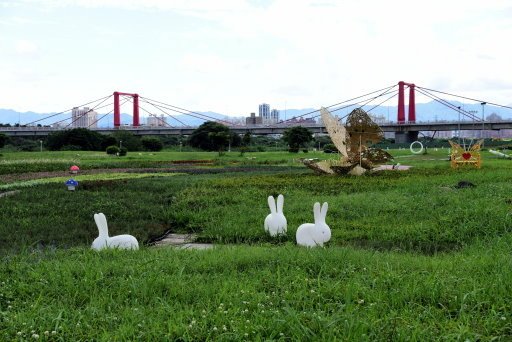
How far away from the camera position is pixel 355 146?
14.1m

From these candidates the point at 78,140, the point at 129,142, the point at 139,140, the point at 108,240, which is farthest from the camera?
the point at 139,140

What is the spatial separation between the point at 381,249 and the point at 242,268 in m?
2.17

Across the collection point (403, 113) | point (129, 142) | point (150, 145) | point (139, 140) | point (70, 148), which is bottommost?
point (70, 148)

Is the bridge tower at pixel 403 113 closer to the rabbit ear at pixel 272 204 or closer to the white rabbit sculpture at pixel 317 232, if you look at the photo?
the rabbit ear at pixel 272 204

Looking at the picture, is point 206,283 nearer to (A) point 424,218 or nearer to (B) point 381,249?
(B) point 381,249

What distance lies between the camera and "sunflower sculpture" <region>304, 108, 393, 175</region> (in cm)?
1398

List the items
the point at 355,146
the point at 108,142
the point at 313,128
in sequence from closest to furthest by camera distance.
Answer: the point at 355,146 < the point at 108,142 < the point at 313,128

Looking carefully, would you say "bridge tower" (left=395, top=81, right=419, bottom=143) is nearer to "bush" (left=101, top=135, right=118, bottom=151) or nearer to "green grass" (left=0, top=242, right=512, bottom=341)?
"bush" (left=101, top=135, right=118, bottom=151)

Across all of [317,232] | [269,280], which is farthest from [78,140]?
[269,280]

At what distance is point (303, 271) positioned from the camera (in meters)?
3.98

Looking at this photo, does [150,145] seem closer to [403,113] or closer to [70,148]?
[70,148]

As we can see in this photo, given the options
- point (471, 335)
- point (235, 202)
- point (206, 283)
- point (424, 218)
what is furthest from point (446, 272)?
point (235, 202)

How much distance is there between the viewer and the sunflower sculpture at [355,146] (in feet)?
45.9

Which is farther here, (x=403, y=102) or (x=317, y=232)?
(x=403, y=102)
